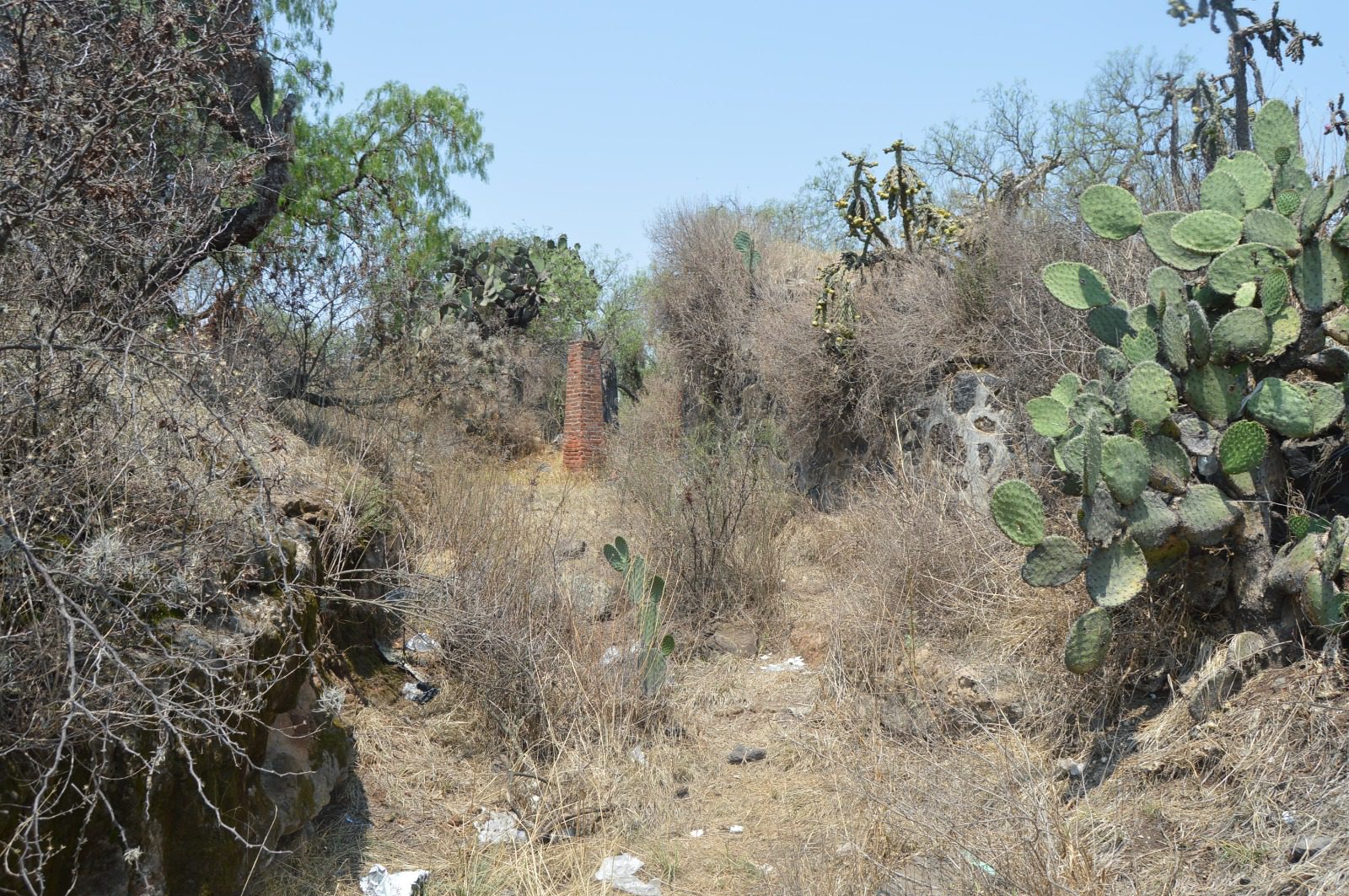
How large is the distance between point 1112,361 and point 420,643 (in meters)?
4.14

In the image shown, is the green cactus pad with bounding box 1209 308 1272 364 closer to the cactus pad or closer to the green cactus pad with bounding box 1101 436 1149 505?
the cactus pad

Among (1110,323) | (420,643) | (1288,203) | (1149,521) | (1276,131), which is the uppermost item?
(1276,131)

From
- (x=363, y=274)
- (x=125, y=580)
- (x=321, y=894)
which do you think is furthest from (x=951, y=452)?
(x=125, y=580)

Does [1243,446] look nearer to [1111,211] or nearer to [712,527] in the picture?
[1111,211]

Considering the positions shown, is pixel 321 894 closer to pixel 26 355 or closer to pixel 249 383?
pixel 26 355

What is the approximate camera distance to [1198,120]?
29.8 ft

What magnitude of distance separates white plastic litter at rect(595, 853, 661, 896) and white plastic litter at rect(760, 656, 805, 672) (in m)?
2.55

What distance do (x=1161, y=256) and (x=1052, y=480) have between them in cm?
155

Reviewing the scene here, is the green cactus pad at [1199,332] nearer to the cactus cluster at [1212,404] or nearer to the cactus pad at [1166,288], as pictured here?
the cactus cluster at [1212,404]

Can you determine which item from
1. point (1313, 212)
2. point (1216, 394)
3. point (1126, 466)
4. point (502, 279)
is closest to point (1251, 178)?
point (1313, 212)

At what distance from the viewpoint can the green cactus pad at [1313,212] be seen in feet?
14.4

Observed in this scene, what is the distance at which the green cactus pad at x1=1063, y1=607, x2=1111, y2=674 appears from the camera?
14.0 ft

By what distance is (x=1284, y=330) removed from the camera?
4.54 meters

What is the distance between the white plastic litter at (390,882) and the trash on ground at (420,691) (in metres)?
1.50
